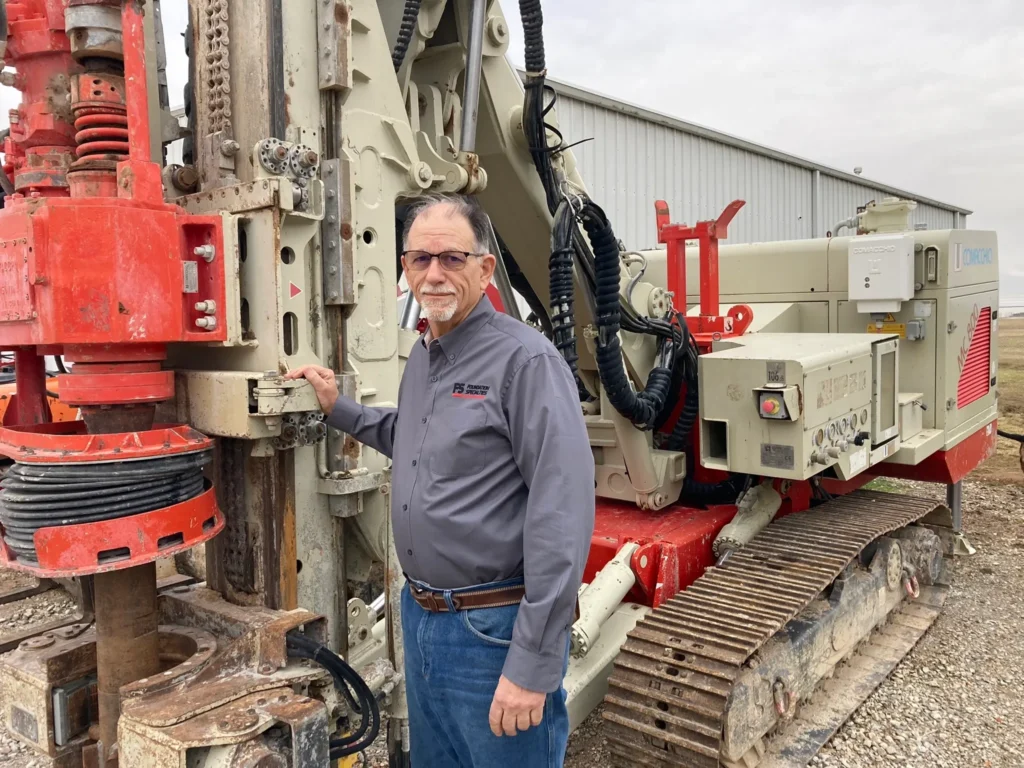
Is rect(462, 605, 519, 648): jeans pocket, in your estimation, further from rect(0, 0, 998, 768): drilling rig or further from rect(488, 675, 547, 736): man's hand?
rect(0, 0, 998, 768): drilling rig

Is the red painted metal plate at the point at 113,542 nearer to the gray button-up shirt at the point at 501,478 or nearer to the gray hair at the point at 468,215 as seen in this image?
the gray button-up shirt at the point at 501,478

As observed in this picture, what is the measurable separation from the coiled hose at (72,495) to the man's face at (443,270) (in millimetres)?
758

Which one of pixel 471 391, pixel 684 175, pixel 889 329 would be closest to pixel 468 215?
pixel 471 391

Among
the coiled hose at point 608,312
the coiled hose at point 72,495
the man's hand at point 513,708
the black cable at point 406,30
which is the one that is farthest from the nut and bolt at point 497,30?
the man's hand at point 513,708

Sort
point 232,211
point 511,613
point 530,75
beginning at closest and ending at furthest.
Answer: point 511,613 → point 232,211 → point 530,75

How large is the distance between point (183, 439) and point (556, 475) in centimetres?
96

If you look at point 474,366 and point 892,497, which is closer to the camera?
point 474,366

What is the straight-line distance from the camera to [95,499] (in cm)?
203

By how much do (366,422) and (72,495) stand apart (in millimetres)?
768

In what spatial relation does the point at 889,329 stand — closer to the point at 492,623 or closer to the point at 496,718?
the point at 492,623

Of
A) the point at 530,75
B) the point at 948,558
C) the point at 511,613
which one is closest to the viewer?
the point at 511,613

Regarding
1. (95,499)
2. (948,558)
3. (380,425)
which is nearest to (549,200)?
(380,425)

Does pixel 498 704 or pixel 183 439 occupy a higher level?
pixel 183 439

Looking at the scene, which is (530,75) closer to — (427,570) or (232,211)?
(232,211)
